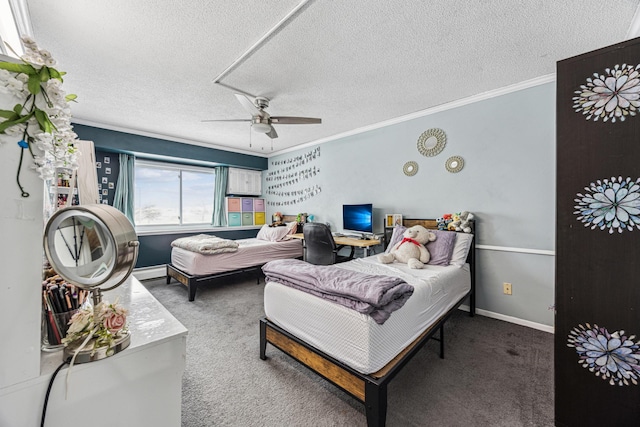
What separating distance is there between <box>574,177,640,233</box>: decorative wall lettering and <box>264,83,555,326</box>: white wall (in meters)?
1.44

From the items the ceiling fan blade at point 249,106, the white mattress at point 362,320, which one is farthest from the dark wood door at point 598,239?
the ceiling fan blade at point 249,106

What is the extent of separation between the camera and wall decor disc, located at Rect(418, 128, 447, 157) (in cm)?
310

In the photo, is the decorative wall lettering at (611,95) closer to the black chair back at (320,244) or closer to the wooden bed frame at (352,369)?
the wooden bed frame at (352,369)

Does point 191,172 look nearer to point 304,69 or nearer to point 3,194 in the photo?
point 304,69

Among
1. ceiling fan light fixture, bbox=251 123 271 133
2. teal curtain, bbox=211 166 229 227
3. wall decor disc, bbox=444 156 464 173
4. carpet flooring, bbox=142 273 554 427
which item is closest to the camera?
carpet flooring, bbox=142 273 554 427

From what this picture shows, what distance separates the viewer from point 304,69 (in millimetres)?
2277

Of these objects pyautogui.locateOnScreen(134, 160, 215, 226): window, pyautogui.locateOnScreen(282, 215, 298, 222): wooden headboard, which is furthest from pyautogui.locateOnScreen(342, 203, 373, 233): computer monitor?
pyautogui.locateOnScreen(134, 160, 215, 226): window

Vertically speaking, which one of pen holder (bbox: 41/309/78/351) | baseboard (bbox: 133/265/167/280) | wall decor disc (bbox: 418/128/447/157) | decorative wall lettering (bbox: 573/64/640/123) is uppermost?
Result: wall decor disc (bbox: 418/128/447/157)

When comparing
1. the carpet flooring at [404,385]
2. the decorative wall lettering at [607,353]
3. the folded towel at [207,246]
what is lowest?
the carpet flooring at [404,385]

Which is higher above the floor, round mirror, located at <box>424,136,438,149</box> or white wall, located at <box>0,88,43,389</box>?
round mirror, located at <box>424,136,438,149</box>

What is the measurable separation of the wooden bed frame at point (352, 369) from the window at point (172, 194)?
3.87 m

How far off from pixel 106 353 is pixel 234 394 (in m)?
1.15

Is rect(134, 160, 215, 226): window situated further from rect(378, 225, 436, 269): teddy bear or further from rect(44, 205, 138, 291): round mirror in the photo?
rect(44, 205, 138, 291): round mirror

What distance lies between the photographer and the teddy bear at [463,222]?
9.05 ft
